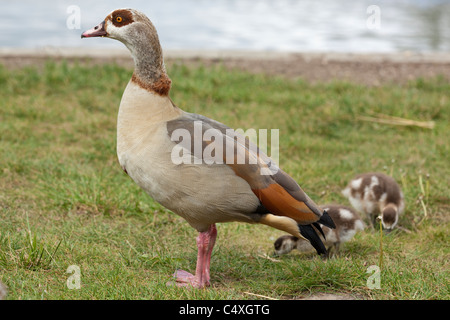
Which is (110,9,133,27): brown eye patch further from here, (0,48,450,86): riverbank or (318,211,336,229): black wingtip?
(0,48,450,86): riverbank

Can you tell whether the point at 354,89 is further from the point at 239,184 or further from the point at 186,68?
the point at 239,184

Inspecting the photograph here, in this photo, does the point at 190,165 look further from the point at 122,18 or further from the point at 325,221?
the point at 122,18

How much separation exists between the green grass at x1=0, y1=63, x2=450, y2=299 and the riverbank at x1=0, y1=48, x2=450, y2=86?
0.51 m

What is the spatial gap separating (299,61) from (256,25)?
5.53 metres

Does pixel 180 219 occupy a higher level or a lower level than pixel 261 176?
lower

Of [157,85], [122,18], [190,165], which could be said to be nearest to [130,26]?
[122,18]

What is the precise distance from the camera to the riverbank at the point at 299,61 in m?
9.77

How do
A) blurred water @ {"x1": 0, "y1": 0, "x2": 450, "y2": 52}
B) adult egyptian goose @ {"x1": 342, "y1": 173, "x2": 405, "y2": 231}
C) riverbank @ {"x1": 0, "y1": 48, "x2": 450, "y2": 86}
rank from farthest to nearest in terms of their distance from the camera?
blurred water @ {"x1": 0, "y1": 0, "x2": 450, "y2": 52}, riverbank @ {"x1": 0, "y1": 48, "x2": 450, "y2": 86}, adult egyptian goose @ {"x1": 342, "y1": 173, "x2": 405, "y2": 231}

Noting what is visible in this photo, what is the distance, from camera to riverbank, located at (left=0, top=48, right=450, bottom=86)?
9.77m

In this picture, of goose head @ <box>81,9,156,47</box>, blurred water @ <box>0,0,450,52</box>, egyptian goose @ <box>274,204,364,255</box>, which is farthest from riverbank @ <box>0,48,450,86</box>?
goose head @ <box>81,9,156,47</box>

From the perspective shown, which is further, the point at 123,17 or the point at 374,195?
the point at 374,195

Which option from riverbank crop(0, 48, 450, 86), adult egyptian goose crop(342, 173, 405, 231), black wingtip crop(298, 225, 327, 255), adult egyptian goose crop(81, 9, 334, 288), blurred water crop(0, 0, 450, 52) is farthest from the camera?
blurred water crop(0, 0, 450, 52)

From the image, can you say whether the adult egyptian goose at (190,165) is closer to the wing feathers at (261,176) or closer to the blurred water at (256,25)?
the wing feathers at (261,176)

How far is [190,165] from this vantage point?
3957 millimetres
